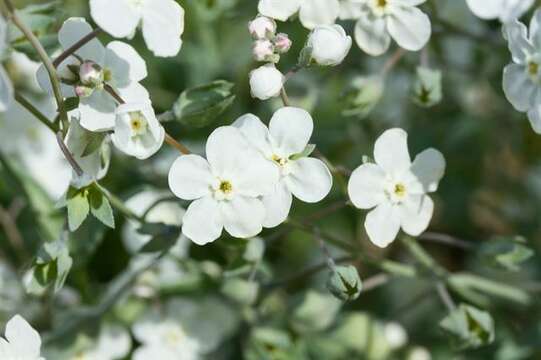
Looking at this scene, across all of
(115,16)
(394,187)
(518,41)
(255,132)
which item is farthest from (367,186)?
(115,16)

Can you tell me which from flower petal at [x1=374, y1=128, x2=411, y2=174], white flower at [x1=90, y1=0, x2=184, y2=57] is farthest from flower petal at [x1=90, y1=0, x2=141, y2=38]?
flower petal at [x1=374, y1=128, x2=411, y2=174]

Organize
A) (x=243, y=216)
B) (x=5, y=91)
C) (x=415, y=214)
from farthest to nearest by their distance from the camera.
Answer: (x=415, y=214), (x=243, y=216), (x=5, y=91)

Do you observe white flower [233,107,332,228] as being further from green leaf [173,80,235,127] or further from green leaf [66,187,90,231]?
green leaf [66,187,90,231]

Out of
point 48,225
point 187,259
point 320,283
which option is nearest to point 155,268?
point 187,259

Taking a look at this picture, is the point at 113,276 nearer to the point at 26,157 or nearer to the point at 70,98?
the point at 26,157

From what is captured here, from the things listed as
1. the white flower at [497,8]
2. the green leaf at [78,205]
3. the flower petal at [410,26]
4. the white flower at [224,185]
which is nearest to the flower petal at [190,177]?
the white flower at [224,185]

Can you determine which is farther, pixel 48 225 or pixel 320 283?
pixel 320 283

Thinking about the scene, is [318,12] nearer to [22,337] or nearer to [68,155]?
[68,155]

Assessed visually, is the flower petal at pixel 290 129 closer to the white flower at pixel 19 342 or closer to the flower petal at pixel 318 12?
the flower petal at pixel 318 12
